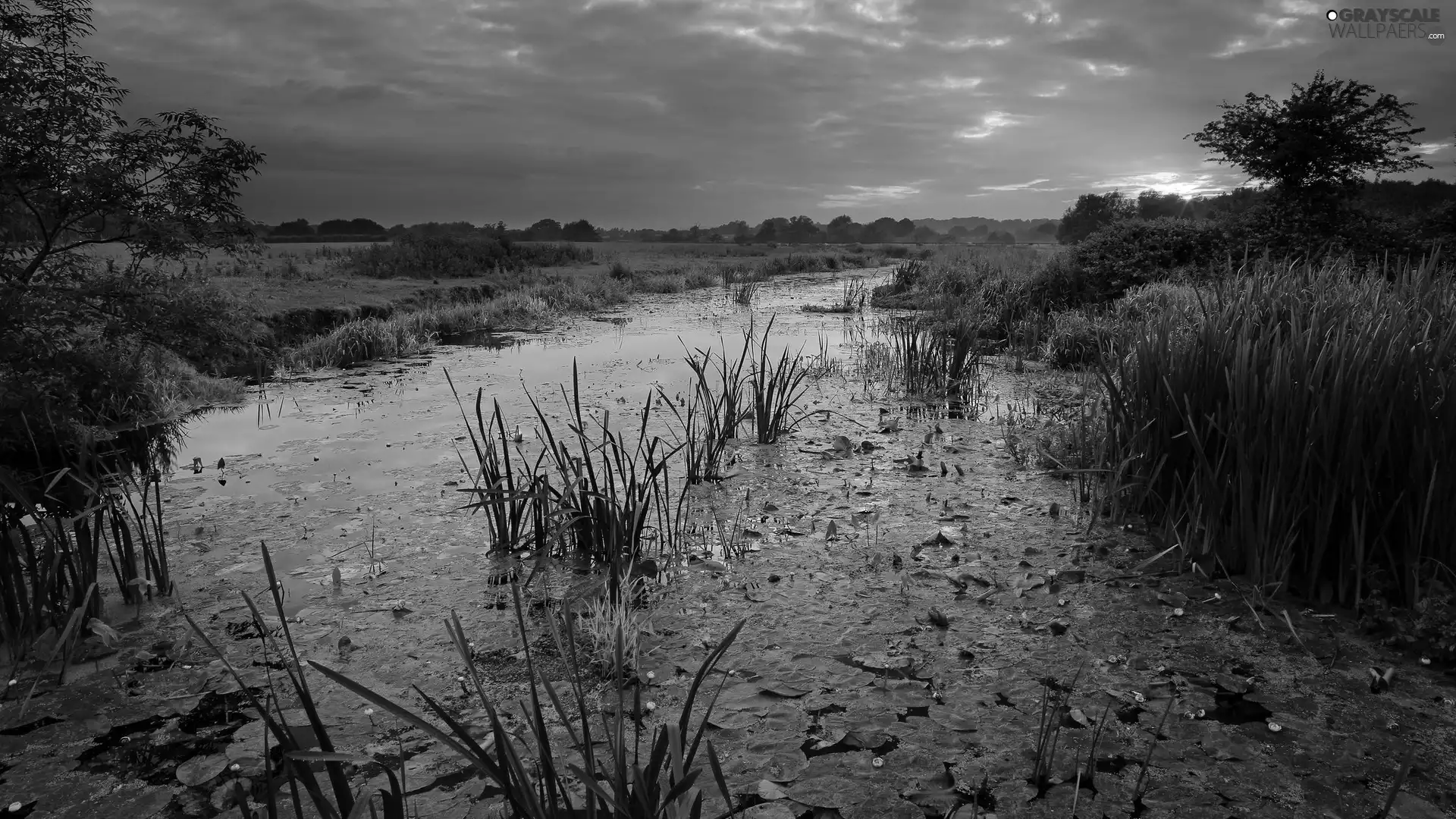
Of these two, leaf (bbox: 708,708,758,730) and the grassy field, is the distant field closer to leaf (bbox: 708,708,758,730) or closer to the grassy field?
the grassy field

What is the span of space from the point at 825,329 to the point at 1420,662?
11.6 meters

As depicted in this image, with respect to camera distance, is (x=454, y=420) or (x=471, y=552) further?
(x=454, y=420)

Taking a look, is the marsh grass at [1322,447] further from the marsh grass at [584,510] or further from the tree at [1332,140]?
the tree at [1332,140]

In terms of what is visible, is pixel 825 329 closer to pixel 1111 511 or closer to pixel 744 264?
pixel 1111 511

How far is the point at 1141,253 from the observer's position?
48.9ft

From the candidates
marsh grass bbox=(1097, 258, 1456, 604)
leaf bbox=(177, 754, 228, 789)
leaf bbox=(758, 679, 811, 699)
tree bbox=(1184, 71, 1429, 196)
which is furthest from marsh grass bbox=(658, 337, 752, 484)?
tree bbox=(1184, 71, 1429, 196)

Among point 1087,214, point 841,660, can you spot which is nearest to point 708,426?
point 841,660

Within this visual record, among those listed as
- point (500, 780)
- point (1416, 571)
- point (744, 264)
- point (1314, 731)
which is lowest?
point (1314, 731)

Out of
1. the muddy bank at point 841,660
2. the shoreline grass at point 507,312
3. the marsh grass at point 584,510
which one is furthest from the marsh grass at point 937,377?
the shoreline grass at point 507,312

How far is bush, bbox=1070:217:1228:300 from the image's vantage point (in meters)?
14.6

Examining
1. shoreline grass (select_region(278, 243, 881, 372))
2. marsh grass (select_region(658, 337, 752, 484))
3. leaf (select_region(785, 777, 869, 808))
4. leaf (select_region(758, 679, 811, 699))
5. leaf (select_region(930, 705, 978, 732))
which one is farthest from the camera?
shoreline grass (select_region(278, 243, 881, 372))

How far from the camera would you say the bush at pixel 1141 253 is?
14.6m

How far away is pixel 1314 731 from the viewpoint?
97.1 inches

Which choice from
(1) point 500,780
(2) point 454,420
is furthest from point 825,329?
(1) point 500,780
